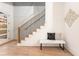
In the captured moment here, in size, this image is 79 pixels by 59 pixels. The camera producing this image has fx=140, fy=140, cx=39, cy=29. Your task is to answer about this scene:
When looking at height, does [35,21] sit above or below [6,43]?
above

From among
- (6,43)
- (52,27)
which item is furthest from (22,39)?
(52,27)

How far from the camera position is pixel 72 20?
420 cm

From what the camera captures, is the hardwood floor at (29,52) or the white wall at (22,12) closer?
the hardwood floor at (29,52)

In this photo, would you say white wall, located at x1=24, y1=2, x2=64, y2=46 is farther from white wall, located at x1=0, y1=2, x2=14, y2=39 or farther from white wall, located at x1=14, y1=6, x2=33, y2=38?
white wall, located at x1=14, y1=6, x2=33, y2=38

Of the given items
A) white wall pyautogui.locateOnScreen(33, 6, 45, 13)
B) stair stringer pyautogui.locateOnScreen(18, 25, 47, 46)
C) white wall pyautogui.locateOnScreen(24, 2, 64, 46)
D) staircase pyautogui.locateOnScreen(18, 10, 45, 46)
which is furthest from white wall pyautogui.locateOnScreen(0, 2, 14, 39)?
white wall pyautogui.locateOnScreen(33, 6, 45, 13)

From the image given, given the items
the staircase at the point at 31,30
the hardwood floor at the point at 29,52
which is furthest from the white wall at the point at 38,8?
the hardwood floor at the point at 29,52

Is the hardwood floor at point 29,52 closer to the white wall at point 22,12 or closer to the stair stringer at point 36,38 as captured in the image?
the stair stringer at point 36,38

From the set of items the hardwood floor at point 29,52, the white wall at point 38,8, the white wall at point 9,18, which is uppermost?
the white wall at point 38,8

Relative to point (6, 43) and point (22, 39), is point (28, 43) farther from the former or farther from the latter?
point (6, 43)

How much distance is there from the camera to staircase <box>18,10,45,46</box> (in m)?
5.96

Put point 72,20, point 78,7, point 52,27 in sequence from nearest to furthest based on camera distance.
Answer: point 78,7 < point 72,20 < point 52,27

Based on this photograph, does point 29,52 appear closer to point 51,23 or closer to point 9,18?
point 51,23

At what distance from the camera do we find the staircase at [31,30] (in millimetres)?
5965

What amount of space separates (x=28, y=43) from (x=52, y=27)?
1.23 metres
